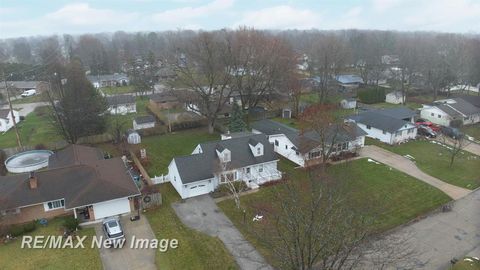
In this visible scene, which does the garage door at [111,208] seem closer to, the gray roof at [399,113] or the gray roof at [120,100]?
the gray roof at [120,100]

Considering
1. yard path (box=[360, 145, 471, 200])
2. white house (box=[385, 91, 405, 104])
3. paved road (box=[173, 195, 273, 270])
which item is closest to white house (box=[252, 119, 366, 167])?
yard path (box=[360, 145, 471, 200])

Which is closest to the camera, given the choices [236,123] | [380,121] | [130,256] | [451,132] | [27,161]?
[130,256]

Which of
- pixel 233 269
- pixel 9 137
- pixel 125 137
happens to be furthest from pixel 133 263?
pixel 9 137

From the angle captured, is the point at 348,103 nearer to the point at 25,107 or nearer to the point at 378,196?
the point at 378,196

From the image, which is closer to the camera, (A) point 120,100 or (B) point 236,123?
(B) point 236,123

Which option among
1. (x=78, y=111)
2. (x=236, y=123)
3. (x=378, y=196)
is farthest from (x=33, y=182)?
(x=378, y=196)

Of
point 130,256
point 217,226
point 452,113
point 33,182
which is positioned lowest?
point 217,226
